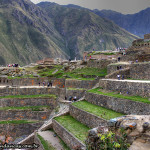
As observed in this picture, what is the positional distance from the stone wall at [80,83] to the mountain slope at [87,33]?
105 metres

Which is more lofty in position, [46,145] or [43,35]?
[43,35]

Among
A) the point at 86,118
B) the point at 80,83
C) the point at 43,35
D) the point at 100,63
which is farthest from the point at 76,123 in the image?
the point at 43,35

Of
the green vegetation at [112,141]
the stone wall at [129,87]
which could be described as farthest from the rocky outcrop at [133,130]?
the stone wall at [129,87]

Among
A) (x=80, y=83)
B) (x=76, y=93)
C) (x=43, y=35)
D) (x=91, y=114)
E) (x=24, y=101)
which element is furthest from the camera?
(x=43, y=35)

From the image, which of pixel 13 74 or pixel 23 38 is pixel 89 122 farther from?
pixel 23 38

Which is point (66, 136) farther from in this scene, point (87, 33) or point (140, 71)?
point (87, 33)

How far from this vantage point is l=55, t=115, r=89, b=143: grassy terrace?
45.4ft

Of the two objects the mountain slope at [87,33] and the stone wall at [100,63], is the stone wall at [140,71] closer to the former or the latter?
the stone wall at [100,63]

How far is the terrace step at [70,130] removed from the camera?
44.1 ft

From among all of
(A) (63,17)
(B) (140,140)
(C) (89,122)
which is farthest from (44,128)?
(A) (63,17)

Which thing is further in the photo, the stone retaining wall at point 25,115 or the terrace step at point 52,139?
the stone retaining wall at point 25,115

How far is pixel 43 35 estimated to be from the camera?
130 meters

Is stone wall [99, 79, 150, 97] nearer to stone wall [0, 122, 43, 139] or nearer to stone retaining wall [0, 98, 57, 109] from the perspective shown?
stone retaining wall [0, 98, 57, 109]

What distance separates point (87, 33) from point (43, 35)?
1506 inches
